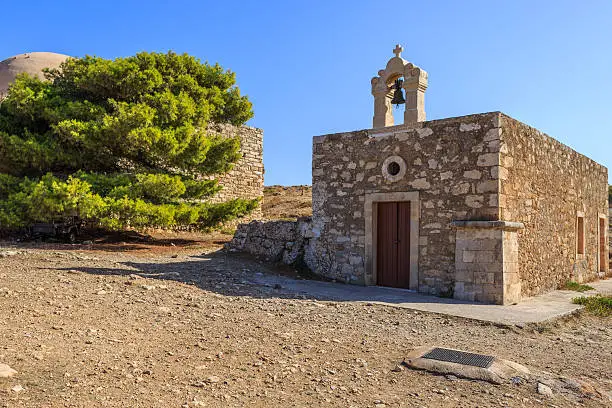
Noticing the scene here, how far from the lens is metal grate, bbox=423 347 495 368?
13.8 feet

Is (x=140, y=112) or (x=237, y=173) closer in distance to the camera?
(x=140, y=112)

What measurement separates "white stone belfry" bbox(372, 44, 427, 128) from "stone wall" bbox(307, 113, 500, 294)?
0.98 feet

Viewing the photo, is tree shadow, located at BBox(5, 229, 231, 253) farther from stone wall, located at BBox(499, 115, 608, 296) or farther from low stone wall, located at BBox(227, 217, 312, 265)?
stone wall, located at BBox(499, 115, 608, 296)

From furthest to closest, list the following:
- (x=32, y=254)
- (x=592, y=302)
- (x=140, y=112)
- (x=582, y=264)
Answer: (x=140, y=112)
(x=582, y=264)
(x=32, y=254)
(x=592, y=302)

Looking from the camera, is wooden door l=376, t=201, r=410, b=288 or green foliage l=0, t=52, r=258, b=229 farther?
green foliage l=0, t=52, r=258, b=229

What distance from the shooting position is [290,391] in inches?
140

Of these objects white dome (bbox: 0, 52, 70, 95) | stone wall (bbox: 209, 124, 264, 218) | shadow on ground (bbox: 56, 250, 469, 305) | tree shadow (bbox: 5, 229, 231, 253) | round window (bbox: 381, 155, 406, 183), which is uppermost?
white dome (bbox: 0, 52, 70, 95)

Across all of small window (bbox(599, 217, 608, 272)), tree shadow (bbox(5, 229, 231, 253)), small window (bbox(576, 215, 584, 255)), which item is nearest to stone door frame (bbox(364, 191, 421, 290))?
small window (bbox(576, 215, 584, 255))

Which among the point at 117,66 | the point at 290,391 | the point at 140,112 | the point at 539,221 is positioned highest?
the point at 117,66

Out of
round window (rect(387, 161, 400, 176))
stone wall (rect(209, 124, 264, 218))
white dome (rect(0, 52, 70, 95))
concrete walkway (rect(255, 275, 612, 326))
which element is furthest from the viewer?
white dome (rect(0, 52, 70, 95))

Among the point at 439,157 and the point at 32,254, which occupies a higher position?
the point at 439,157

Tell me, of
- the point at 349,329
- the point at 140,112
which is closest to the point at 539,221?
the point at 349,329

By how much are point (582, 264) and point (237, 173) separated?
1277 centimetres

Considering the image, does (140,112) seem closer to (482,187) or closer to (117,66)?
(117,66)
